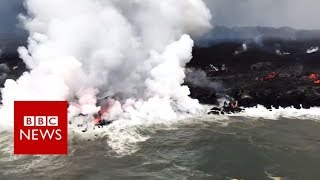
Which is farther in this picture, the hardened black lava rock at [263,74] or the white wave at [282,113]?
the hardened black lava rock at [263,74]

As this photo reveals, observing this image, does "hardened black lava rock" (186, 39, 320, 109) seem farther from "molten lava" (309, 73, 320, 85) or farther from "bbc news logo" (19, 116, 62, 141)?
"bbc news logo" (19, 116, 62, 141)

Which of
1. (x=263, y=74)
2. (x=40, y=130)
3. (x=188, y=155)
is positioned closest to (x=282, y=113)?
(x=188, y=155)

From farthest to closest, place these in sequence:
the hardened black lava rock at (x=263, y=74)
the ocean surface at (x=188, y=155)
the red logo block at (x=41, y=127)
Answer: the hardened black lava rock at (x=263, y=74), the ocean surface at (x=188, y=155), the red logo block at (x=41, y=127)

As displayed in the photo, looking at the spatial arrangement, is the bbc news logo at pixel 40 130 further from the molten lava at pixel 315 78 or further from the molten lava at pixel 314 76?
the molten lava at pixel 314 76

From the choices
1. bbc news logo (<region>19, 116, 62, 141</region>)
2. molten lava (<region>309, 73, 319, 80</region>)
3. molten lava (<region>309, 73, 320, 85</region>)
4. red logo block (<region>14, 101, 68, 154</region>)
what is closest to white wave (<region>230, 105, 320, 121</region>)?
molten lava (<region>309, 73, 320, 85</region>)

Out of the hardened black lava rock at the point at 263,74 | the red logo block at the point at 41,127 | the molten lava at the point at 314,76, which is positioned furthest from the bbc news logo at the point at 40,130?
the molten lava at the point at 314,76
